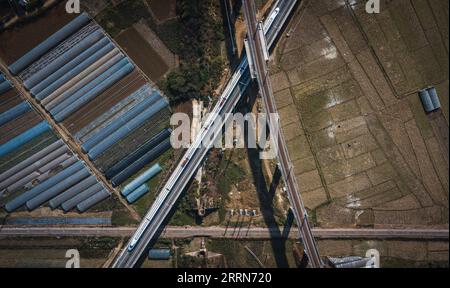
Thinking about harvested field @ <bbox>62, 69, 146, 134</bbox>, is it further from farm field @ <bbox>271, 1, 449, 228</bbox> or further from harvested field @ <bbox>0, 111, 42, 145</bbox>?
farm field @ <bbox>271, 1, 449, 228</bbox>

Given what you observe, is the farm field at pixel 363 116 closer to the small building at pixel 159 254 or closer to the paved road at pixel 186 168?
the paved road at pixel 186 168

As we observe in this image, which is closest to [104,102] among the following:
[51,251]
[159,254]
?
[51,251]

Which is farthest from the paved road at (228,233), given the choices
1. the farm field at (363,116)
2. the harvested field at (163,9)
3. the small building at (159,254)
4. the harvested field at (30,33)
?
the harvested field at (163,9)

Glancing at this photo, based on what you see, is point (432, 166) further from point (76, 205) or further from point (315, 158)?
point (76, 205)

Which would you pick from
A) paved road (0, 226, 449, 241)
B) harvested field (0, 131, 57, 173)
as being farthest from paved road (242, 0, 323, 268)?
harvested field (0, 131, 57, 173)

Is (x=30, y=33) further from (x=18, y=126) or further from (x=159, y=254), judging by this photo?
(x=159, y=254)

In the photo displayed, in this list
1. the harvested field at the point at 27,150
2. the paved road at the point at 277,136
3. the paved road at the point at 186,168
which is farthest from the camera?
the harvested field at the point at 27,150

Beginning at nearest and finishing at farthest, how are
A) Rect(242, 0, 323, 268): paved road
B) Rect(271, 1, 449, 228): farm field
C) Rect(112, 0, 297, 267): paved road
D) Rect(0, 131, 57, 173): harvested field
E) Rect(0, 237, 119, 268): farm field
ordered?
Rect(242, 0, 323, 268): paved road → Rect(112, 0, 297, 267): paved road → Rect(0, 237, 119, 268): farm field → Rect(0, 131, 57, 173): harvested field → Rect(271, 1, 449, 228): farm field
